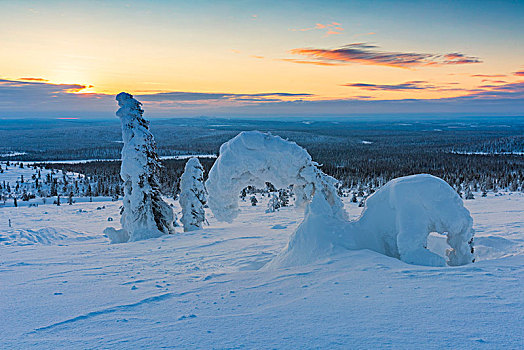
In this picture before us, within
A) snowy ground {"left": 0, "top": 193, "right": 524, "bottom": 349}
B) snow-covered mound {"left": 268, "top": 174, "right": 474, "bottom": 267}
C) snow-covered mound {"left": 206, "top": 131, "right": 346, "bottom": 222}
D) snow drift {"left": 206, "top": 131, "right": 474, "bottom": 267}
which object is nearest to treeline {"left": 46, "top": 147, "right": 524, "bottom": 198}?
snow-covered mound {"left": 206, "top": 131, "right": 346, "bottom": 222}

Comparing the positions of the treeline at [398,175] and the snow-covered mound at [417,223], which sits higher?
the snow-covered mound at [417,223]

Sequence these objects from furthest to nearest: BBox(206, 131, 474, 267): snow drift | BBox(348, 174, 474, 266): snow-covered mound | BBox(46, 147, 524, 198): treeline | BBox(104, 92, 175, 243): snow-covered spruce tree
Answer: BBox(46, 147, 524, 198): treeline < BBox(104, 92, 175, 243): snow-covered spruce tree < BBox(206, 131, 474, 267): snow drift < BBox(348, 174, 474, 266): snow-covered mound

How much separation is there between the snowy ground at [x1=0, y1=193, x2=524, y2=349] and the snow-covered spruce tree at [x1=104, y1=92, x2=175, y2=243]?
7.06 meters

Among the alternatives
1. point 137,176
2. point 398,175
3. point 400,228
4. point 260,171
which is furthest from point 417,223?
point 398,175

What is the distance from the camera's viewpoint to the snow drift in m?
7.20

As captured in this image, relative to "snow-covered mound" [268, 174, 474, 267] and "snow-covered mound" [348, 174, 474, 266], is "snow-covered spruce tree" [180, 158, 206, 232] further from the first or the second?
"snow-covered mound" [348, 174, 474, 266]

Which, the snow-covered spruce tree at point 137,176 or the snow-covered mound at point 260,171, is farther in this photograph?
the snow-covered spruce tree at point 137,176

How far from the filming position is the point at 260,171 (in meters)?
8.86

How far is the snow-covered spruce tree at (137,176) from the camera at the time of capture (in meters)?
15.6

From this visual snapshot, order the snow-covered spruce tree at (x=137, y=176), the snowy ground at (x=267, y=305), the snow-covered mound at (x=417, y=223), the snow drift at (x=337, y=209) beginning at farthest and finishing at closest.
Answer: the snow-covered spruce tree at (x=137, y=176), the snow drift at (x=337, y=209), the snow-covered mound at (x=417, y=223), the snowy ground at (x=267, y=305)

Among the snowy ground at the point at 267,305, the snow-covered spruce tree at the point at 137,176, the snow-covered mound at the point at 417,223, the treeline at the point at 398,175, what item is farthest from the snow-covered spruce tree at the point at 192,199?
the treeline at the point at 398,175

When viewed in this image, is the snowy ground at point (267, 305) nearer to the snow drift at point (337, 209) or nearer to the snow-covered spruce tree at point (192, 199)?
the snow drift at point (337, 209)

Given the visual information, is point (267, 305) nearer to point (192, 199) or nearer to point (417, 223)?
point (417, 223)

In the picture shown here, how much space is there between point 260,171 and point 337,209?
7.78 feet
